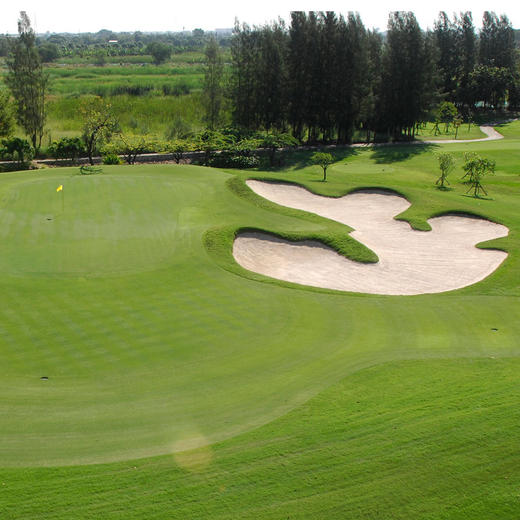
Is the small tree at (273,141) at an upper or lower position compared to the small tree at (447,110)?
lower

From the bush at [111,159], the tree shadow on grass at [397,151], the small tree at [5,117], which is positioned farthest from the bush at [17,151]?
the tree shadow on grass at [397,151]

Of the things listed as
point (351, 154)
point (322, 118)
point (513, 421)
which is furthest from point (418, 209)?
point (322, 118)

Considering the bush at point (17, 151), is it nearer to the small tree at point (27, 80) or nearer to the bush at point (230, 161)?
the small tree at point (27, 80)

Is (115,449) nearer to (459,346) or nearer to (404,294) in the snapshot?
(459,346)

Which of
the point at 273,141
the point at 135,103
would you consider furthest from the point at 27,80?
the point at 273,141

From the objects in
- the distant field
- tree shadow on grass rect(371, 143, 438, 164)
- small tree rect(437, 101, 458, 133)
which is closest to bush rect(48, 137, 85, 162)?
the distant field

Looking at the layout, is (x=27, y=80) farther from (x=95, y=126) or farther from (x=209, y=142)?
(x=209, y=142)
